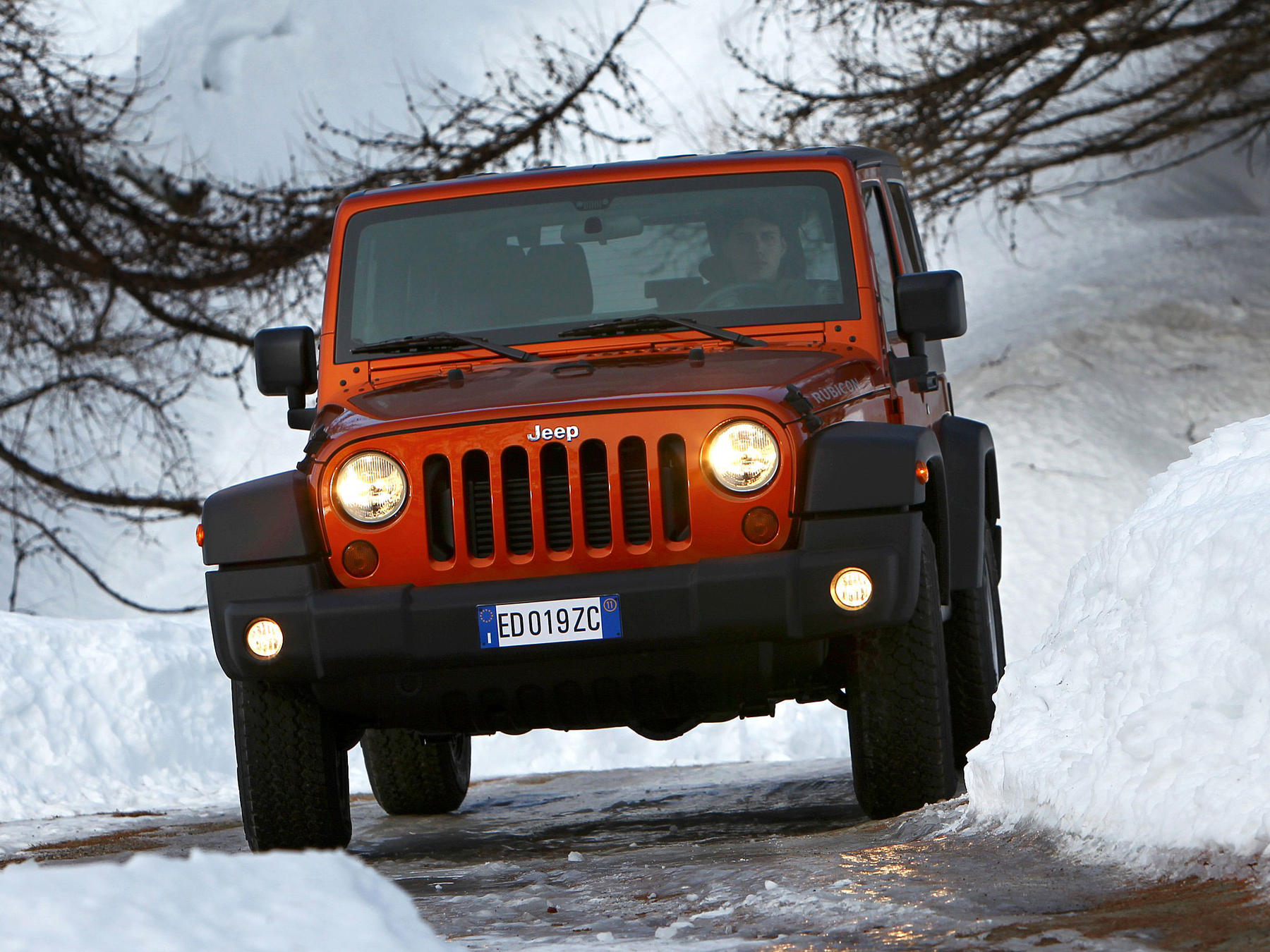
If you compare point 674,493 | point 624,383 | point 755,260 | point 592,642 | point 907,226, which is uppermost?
point 907,226

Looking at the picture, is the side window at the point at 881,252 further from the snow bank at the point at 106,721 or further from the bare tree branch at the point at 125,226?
the bare tree branch at the point at 125,226

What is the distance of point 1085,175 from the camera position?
27203mm

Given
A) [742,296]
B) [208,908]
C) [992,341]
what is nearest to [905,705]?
[742,296]

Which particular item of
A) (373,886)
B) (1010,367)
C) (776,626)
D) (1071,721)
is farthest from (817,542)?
(1010,367)

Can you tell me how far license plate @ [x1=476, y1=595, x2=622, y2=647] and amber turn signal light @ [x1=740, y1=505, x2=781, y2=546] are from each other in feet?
1.52

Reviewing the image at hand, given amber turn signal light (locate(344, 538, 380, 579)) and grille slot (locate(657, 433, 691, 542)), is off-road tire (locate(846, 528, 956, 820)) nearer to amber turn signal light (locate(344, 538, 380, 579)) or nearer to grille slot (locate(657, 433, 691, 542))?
grille slot (locate(657, 433, 691, 542))

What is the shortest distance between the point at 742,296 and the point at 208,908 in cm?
346

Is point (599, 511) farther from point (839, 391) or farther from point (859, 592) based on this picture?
point (839, 391)

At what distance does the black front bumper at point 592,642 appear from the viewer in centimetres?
505

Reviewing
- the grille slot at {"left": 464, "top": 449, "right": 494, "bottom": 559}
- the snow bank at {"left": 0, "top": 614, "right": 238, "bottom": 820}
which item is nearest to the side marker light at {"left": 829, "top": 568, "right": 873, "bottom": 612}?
the grille slot at {"left": 464, "top": 449, "right": 494, "bottom": 559}

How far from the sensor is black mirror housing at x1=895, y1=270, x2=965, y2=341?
19.9 ft

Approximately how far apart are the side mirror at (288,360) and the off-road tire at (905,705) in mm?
2056

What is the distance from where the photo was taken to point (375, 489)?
17.2ft

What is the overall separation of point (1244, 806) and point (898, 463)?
1615 millimetres
